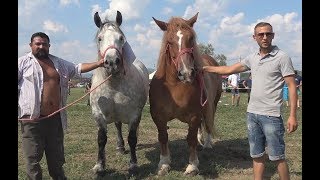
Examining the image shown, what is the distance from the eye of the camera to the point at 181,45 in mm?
4730

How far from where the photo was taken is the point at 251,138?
4113 millimetres

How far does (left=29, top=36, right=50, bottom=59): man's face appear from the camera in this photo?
3984 mm

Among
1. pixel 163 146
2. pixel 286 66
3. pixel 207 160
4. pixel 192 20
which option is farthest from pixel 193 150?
pixel 286 66

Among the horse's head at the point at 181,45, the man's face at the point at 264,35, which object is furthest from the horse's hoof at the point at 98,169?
the man's face at the point at 264,35

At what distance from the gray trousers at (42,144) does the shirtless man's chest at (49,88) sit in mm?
114

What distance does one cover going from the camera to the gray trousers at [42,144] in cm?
396

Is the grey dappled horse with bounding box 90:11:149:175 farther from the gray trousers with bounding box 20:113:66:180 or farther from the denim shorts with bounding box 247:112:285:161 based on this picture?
the denim shorts with bounding box 247:112:285:161

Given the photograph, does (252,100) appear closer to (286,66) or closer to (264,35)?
(286,66)

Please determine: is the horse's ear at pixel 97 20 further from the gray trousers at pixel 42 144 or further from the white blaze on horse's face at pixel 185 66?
the gray trousers at pixel 42 144

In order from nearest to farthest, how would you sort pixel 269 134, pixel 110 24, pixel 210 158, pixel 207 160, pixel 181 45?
1. pixel 269 134
2. pixel 181 45
3. pixel 110 24
4. pixel 207 160
5. pixel 210 158

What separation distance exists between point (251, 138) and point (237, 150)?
283 centimetres

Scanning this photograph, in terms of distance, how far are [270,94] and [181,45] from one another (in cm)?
137
